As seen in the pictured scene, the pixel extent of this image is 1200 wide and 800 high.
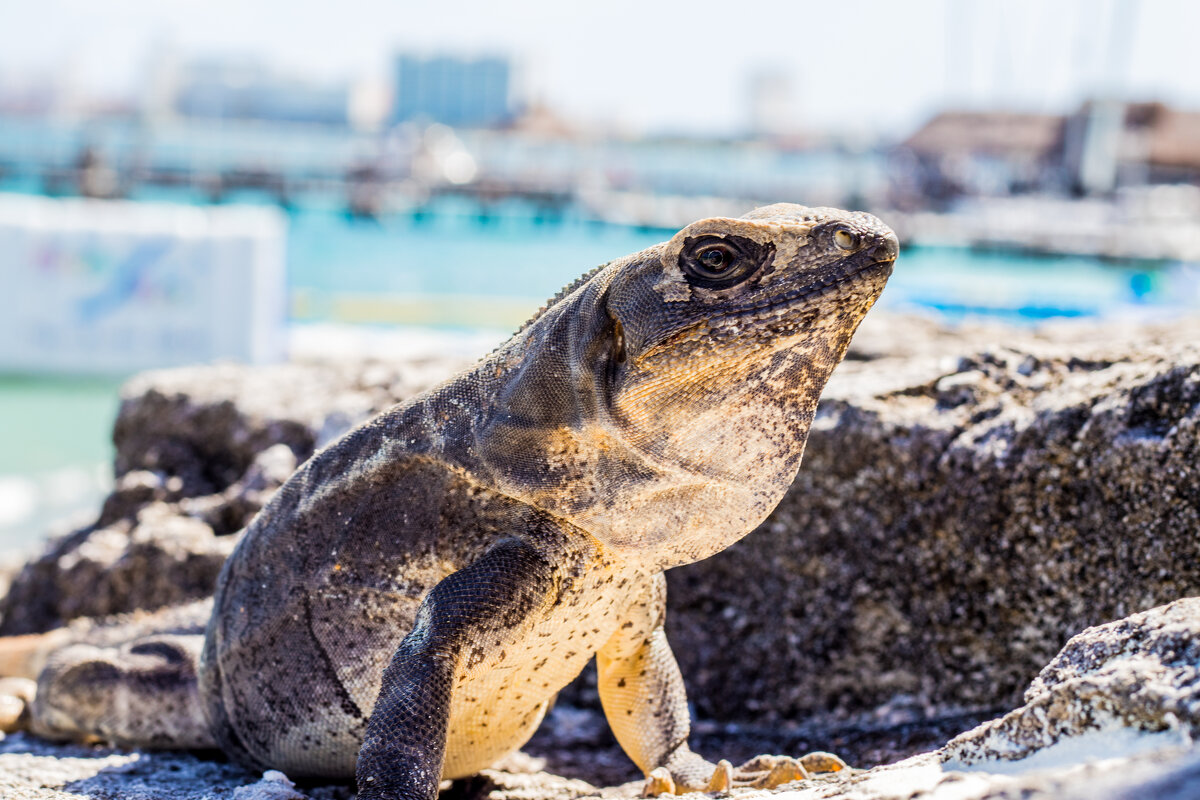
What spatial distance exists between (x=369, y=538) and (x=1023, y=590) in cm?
184

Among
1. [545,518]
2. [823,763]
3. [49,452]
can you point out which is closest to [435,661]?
[545,518]

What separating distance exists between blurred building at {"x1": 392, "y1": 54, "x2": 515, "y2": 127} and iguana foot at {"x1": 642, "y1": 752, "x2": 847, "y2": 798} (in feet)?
390

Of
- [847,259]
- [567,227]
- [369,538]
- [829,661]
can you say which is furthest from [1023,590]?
[567,227]

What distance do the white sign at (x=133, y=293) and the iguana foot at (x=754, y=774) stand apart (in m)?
12.3

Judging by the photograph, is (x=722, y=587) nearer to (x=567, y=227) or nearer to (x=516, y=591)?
(x=516, y=591)

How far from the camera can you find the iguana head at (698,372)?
219cm

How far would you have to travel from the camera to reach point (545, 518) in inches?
97.9

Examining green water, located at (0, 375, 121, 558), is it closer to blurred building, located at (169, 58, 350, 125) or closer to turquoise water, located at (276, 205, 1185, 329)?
turquoise water, located at (276, 205, 1185, 329)

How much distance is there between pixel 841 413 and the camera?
12.3 feet

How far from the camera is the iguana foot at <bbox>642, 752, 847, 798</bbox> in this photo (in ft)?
8.96

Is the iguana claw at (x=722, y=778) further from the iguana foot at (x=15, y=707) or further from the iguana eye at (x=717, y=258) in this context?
the iguana foot at (x=15, y=707)

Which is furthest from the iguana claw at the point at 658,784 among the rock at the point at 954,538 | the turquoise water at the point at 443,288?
the turquoise water at the point at 443,288

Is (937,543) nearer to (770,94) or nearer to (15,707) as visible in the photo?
(15,707)

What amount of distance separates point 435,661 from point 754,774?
93 cm
